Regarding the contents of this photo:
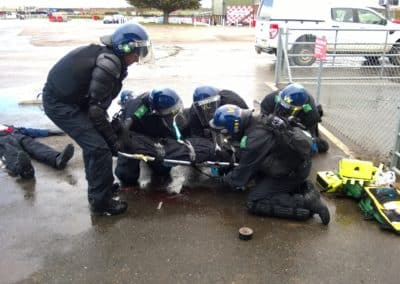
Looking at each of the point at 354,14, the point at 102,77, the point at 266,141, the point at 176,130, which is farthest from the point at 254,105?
the point at 354,14

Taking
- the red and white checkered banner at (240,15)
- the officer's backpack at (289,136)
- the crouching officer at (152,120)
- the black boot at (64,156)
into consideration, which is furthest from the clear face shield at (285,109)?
the red and white checkered banner at (240,15)

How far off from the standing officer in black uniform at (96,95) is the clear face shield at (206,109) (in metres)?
1.10

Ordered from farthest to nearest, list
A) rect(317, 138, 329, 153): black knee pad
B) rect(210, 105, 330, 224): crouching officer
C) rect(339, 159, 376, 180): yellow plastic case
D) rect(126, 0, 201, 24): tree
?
rect(126, 0, 201, 24): tree < rect(317, 138, 329, 153): black knee pad < rect(339, 159, 376, 180): yellow plastic case < rect(210, 105, 330, 224): crouching officer

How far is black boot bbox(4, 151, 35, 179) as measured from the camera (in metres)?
4.81

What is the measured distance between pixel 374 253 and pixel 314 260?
532 mm

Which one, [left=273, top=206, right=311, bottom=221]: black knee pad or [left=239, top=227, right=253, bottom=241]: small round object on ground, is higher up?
[left=273, top=206, right=311, bottom=221]: black knee pad

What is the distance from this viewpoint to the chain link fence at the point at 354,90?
691 centimetres

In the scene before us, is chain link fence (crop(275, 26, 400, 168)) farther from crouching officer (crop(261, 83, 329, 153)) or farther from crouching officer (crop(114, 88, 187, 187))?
crouching officer (crop(114, 88, 187, 187))

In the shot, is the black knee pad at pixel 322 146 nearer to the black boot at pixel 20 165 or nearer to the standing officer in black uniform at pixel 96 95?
the standing officer in black uniform at pixel 96 95

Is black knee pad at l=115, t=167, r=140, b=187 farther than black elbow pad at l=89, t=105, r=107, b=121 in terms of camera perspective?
Yes

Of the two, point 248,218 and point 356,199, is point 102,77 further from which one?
point 356,199

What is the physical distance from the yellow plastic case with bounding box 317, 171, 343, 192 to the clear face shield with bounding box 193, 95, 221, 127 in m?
1.37

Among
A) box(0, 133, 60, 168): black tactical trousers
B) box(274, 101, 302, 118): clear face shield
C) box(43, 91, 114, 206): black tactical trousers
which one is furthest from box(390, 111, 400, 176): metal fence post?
box(0, 133, 60, 168): black tactical trousers

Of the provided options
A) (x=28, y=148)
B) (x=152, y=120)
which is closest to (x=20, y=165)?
(x=28, y=148)
